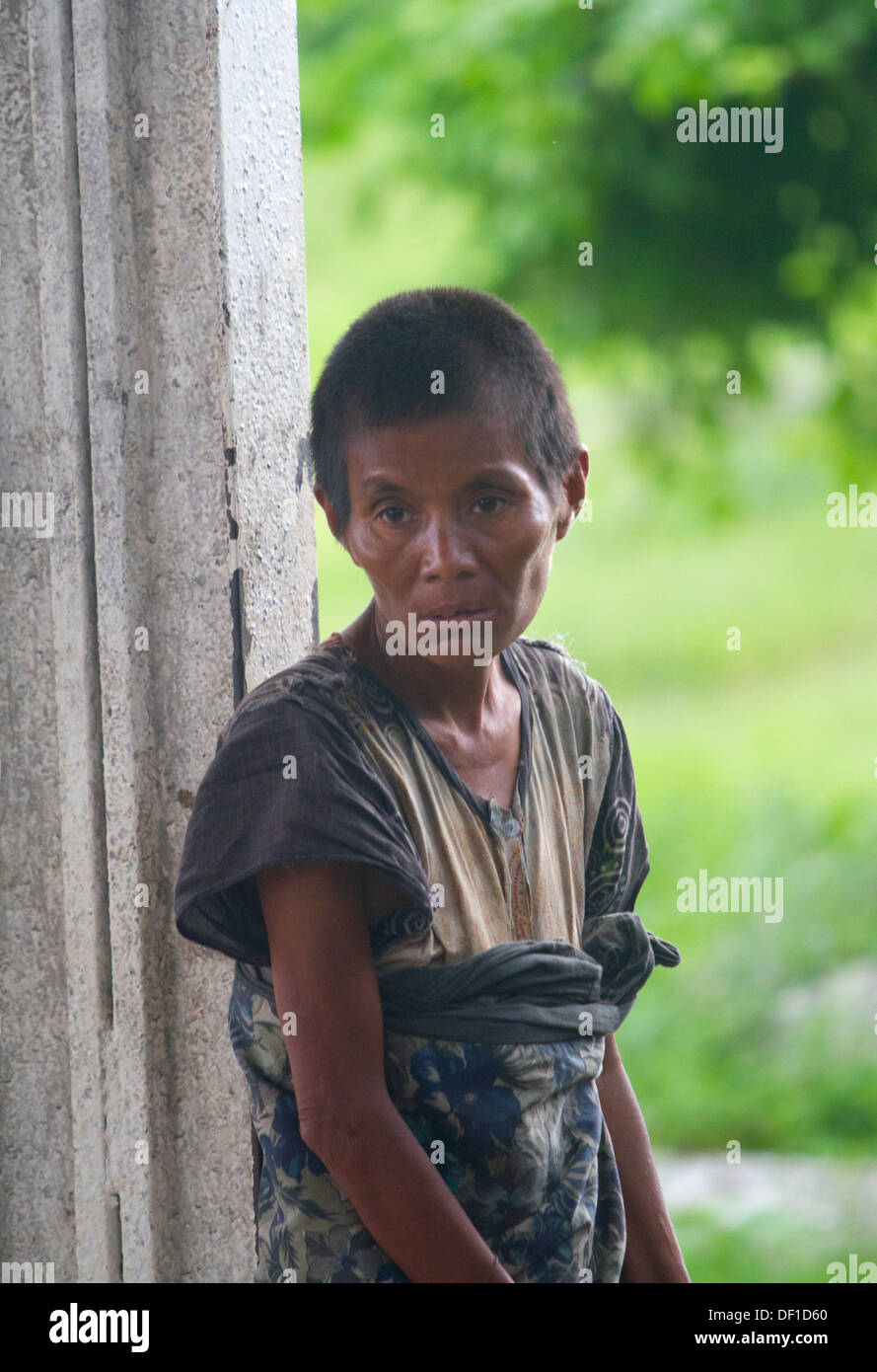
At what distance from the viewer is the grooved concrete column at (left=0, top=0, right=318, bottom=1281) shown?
138 centimetres

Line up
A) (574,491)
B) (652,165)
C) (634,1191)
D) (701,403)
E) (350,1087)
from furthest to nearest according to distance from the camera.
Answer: (701,403)
(652,165)
(634,1191)
(574,491)
(350,1087)

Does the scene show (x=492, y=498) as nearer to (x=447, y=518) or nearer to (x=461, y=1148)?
(x=447, y=518)

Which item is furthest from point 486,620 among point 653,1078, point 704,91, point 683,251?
point 653,1078

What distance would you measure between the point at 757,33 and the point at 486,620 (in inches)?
110

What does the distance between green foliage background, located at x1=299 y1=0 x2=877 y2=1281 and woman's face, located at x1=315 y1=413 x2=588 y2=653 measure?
1.76 metres

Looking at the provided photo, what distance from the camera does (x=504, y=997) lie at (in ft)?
3.93

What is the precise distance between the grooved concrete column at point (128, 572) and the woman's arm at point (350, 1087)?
1.10 feet

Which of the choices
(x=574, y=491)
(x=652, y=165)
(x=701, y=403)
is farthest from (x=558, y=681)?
(x=701, y=403)

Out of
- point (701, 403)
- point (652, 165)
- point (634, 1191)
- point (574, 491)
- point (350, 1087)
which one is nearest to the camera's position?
point (350, 1087)

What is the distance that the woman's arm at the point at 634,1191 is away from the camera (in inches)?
57.1

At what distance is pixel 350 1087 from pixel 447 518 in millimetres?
471

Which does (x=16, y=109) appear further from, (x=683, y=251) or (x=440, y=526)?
(x=683, y=251)

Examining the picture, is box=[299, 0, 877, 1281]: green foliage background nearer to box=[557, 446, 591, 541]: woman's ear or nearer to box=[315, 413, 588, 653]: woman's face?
box=[557, 446, 591, 541]: woman's ear

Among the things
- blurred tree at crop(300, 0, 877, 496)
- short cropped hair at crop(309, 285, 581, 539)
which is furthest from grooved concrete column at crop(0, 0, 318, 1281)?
blurred tree at crop(300, 0, 877, 496)
